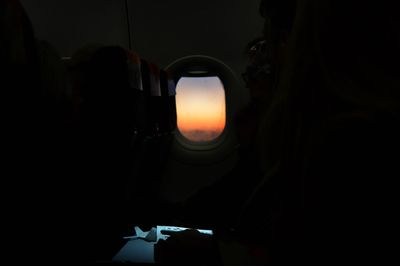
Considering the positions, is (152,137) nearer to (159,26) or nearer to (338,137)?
(159,26)

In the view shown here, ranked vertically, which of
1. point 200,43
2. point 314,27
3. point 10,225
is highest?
point 200,43

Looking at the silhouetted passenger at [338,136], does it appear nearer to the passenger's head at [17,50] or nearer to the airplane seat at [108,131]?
the passenger's head at [17,50]

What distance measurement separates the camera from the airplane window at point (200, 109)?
7.96 ft

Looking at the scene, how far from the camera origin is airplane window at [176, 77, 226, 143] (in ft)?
7.96

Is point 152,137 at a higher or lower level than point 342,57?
lower

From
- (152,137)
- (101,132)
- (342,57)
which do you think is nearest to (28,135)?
(101,132)

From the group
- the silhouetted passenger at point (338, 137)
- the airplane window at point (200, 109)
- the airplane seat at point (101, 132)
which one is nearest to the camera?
the silhouetted passenger at point (338, 137)

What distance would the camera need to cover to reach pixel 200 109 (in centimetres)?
250

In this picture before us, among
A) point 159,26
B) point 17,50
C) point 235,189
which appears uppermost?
point 159,26

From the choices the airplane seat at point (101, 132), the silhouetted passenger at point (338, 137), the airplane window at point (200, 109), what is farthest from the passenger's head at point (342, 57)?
the airplane window at point (200, 109)

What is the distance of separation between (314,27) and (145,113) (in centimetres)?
126

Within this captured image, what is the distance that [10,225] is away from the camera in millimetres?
857

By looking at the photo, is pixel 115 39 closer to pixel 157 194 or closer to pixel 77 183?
pixel 157 194

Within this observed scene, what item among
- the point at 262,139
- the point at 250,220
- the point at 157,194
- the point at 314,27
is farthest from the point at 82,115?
the point at 157,194
